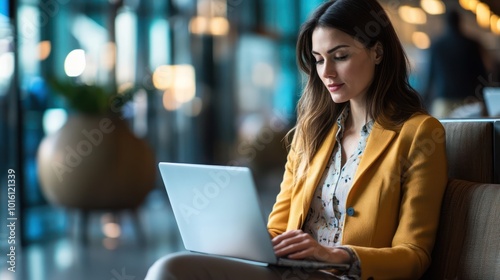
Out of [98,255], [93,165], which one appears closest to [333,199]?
[98,255]

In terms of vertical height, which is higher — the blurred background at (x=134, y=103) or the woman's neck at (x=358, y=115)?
the woman's neck at (x=358, y=115)

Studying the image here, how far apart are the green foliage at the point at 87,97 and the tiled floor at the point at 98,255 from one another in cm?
99

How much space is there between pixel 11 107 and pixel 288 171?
3493 mm

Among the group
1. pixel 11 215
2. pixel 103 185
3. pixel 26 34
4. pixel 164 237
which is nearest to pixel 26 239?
pixel 11 215

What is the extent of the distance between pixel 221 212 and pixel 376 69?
65 centimetres

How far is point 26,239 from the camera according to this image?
17.9 feet

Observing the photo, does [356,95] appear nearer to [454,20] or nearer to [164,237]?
[164,237]

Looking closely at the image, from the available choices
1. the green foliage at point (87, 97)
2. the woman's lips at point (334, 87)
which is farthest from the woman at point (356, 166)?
the green foliage at point (87, 97)

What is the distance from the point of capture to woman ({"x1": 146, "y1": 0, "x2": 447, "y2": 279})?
6.03 feet

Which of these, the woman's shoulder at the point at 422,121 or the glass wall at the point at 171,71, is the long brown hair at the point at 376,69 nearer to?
the woman's shoulder at the point at 422,121

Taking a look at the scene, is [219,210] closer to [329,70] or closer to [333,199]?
[333,199]

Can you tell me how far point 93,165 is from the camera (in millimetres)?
5461

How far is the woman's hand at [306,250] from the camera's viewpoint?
5.83 feet

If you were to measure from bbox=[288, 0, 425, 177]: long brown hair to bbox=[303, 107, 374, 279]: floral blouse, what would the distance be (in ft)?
0.25
